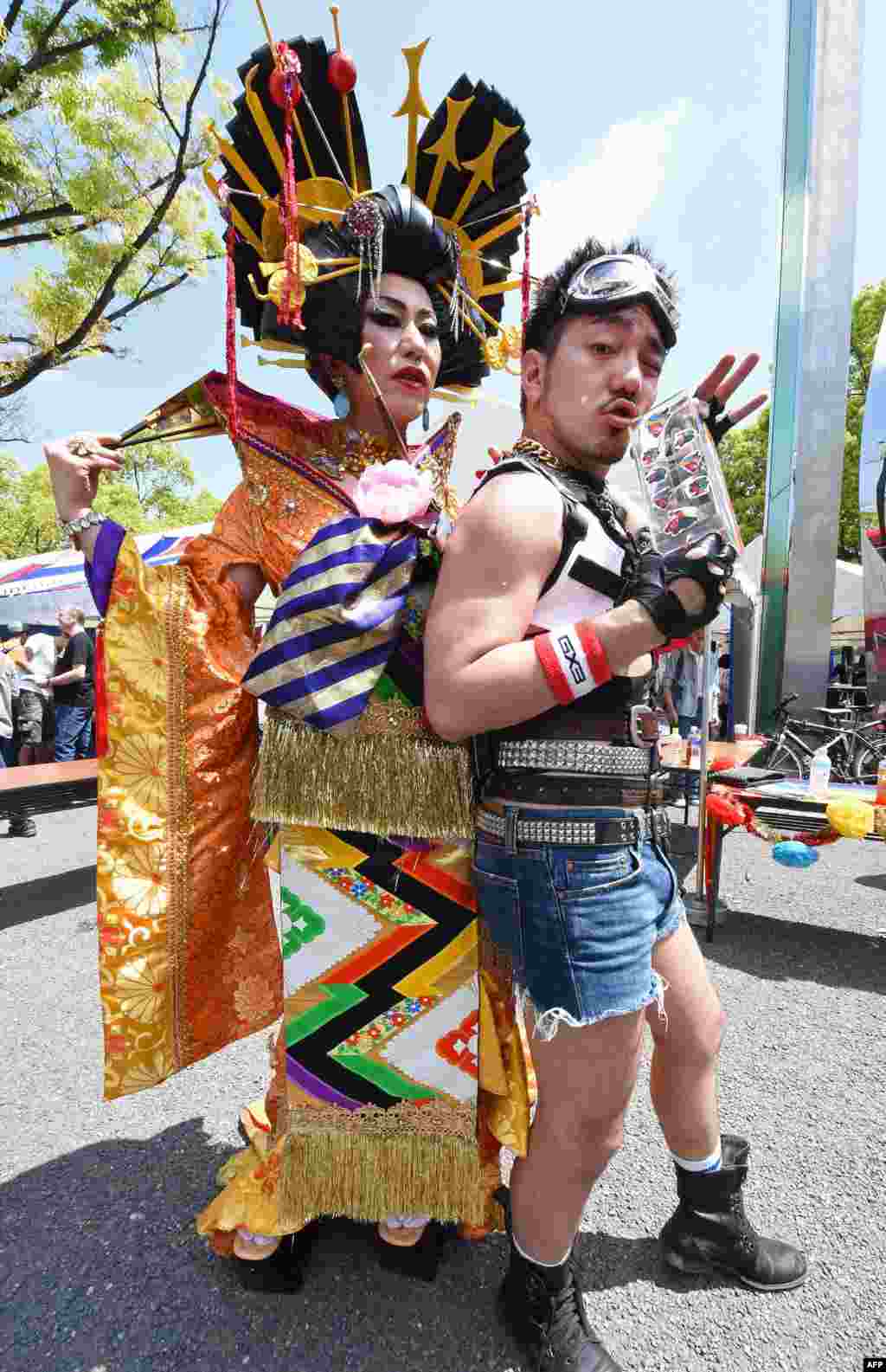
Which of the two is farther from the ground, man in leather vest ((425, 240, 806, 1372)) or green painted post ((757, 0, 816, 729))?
green painted post ((757, 0, 816, 729))

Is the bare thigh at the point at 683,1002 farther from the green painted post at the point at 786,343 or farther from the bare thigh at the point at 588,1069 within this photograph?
the green painted post at the point at 786,343

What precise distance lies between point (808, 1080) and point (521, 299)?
8.87 ft

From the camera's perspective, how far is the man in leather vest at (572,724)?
1.25m

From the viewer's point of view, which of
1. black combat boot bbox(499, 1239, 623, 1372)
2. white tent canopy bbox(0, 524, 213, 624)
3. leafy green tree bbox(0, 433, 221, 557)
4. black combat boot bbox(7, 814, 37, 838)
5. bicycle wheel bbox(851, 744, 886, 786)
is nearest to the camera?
black combat boot bbox(499, 1239, 623, 1372)

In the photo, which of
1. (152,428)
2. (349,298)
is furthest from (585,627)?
(152,428)

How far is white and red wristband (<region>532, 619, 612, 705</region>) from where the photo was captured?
1.22m

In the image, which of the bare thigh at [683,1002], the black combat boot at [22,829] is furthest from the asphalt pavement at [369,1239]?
the black combat boot at [22,829]

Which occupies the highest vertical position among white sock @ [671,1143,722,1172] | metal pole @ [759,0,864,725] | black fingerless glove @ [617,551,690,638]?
metal pole @ [759,0,864,725]

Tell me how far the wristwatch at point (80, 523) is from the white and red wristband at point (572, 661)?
1039mm

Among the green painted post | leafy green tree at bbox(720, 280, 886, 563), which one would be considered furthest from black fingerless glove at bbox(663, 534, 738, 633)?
leafy green tree at bbox(720, 280, 886, 563)

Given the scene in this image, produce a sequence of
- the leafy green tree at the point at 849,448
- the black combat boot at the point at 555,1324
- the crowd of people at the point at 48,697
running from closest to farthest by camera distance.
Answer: the black combat boot at the point at 555,1324 < the crowd of people at the point at 48,697 < the leafy green tree at the point at 849,448

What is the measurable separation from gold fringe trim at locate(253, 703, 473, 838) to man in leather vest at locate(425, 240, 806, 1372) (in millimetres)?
72

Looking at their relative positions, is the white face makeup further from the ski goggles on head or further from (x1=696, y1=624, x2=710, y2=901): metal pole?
(x1=696, y1=624, x2=710, y2=901): metal pole

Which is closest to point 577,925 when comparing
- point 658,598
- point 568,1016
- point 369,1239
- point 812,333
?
point 568,1016
